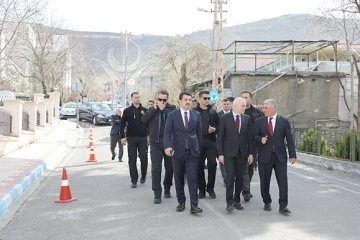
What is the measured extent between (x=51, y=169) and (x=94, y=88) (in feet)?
261

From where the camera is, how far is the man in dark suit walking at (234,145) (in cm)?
730

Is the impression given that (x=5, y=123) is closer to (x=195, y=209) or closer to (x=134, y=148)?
(x=134, y=148)

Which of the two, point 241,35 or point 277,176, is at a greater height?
point 241,35

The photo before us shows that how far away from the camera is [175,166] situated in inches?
291

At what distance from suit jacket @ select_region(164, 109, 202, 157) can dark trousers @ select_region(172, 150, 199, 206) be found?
90 millimetres

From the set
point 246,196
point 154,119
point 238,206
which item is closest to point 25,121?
point 154,119

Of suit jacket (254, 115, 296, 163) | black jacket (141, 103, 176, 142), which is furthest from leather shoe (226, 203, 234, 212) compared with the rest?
black jacket (141, 103, 176, 142)

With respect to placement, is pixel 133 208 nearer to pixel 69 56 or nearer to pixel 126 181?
pixel 126 181

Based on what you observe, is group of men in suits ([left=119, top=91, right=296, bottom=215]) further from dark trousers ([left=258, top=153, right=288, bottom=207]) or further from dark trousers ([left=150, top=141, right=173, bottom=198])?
dark trousers ([left=150, top=141, right=173, bottom=198])

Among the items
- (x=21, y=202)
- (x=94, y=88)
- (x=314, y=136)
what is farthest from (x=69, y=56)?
(x=21, y=202)

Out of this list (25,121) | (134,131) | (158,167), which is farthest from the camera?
(25,121)

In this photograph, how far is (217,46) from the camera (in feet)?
100

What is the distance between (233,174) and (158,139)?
5.68 ft

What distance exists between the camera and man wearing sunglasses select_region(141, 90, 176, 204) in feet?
27.3
